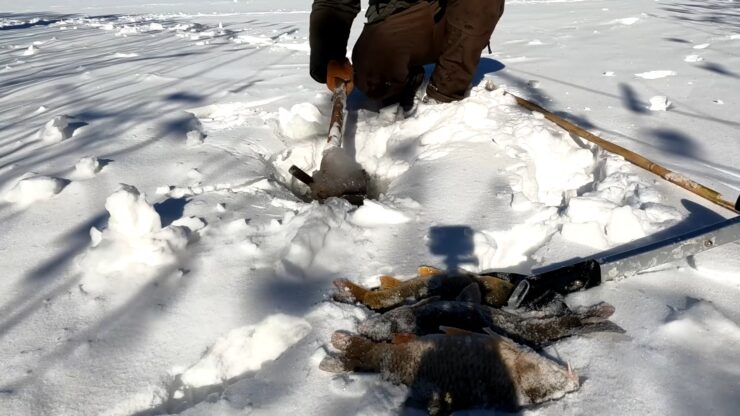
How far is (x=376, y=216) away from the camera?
1.75 meters

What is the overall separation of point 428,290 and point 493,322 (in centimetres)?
22

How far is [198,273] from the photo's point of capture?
58.6 inches

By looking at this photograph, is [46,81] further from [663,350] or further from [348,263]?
[663,350]

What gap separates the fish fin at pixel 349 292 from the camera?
137cm

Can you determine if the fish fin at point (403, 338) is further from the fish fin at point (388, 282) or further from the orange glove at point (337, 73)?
the orange glove at point (337, 73)

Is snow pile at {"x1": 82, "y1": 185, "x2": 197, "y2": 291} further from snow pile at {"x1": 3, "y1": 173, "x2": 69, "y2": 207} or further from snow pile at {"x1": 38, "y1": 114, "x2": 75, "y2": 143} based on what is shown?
snow pile at {"x1": 38, "y1": 114, "x2": 75, "y2": 143}

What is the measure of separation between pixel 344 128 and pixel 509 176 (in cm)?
108

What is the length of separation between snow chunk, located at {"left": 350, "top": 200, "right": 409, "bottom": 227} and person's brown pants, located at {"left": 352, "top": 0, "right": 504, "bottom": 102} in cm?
124

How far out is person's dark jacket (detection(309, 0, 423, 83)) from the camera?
280 cm

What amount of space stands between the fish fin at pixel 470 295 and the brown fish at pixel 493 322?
1.6 inches

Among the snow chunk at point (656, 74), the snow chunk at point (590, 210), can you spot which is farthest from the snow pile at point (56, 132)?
the snow chunk at point (656, 74)

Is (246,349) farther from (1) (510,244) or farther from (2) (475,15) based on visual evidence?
(2) (475,15)

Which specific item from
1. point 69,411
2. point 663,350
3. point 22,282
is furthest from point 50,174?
point 663,350

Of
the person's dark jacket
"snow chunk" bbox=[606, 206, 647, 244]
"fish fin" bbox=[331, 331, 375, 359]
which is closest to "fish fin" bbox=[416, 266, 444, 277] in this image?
"fish fin" bbox=[331, 331, 375, 359]
